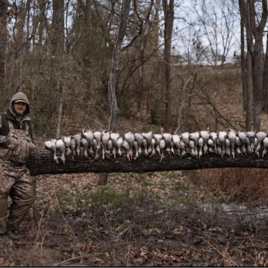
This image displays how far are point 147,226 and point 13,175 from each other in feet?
7.38

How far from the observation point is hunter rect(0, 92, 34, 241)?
476 cm

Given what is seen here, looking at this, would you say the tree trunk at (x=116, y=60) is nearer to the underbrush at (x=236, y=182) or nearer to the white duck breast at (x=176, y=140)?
the underbrush at (x=236, y=182)

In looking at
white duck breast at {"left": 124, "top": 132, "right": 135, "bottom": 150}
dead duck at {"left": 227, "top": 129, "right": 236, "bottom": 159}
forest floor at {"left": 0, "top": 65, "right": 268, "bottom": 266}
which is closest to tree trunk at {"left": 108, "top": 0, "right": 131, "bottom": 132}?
forest floor at {"left": 0, "top": 65, "right": 268, "bottom": 266}

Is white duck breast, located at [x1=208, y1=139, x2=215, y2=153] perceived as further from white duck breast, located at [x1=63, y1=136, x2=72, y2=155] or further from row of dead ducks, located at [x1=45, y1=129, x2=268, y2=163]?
white duck breast, located at [x1=63, y1=136, x2=72, y2=155]

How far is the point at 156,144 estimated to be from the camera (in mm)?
5438

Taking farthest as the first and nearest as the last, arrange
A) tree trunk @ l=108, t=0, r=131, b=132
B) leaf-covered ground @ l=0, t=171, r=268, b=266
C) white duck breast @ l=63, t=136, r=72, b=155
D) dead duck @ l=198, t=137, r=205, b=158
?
1. tree trunk @ l=108, t=0, r=131, b=132
2. dead duck @ l=198, t=137, r=205, b=158
3. white duck breast @ l=63, t=136, r=72, b=155
4. leaf-covered ground @ l=0, t=171, r=268, b=266

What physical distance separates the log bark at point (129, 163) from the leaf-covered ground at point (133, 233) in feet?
2.24

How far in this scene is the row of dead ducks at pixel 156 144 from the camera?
5.27m

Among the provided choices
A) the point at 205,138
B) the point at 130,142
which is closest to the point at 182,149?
the point at 205,138

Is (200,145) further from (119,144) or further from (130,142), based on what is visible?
(119,144)

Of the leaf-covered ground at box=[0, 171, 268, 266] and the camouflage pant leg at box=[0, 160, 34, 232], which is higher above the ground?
the camouflage pant leg at box=[0, 160, 34, 232]

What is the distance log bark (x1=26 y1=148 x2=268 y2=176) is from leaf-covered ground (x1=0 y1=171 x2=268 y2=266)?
683 millimetres

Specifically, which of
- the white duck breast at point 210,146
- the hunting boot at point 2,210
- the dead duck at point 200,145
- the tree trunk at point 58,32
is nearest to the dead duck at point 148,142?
the dead duck at point 200,145

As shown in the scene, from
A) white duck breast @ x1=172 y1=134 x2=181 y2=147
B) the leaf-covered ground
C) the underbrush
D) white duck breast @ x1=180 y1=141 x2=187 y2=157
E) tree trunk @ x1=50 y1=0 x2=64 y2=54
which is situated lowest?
the leaf-covered ground
